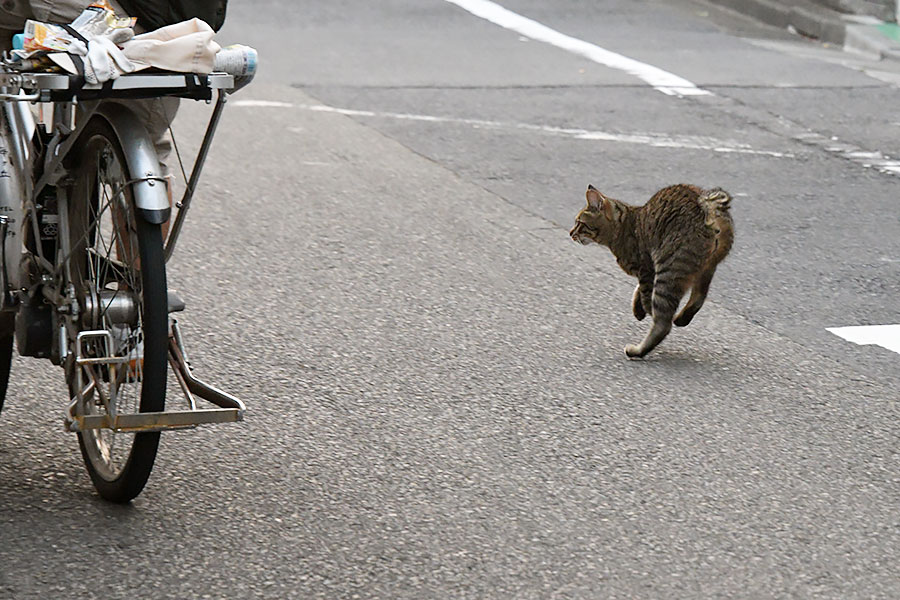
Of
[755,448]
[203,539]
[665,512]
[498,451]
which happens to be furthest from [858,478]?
[203,539]

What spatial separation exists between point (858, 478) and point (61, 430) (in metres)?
2.54

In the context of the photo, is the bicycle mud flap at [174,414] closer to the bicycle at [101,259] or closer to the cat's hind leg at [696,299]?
the bicycle at [101,259]

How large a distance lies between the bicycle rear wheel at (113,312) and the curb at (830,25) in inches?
421

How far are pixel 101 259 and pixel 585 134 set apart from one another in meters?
6.24

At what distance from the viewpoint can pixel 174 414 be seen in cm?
375

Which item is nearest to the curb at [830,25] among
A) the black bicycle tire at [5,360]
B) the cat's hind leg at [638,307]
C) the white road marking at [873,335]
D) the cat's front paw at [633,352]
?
the white road marking at [873,335]

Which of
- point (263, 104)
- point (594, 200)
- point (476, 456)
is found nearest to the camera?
point (476, 456)

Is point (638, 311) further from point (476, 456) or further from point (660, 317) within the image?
point (476, 456)

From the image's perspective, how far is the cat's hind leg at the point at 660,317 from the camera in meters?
5.61

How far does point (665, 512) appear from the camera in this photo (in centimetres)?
420

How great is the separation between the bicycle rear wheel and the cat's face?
242 cm

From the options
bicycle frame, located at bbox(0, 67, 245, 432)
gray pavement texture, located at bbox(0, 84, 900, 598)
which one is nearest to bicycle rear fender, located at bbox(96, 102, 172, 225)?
bicycle frame, located at bbox(0, 67, 245, 432)

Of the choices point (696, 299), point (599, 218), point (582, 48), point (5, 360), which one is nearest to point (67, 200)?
point (5, 360)

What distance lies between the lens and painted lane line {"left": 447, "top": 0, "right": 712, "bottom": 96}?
11.6m
